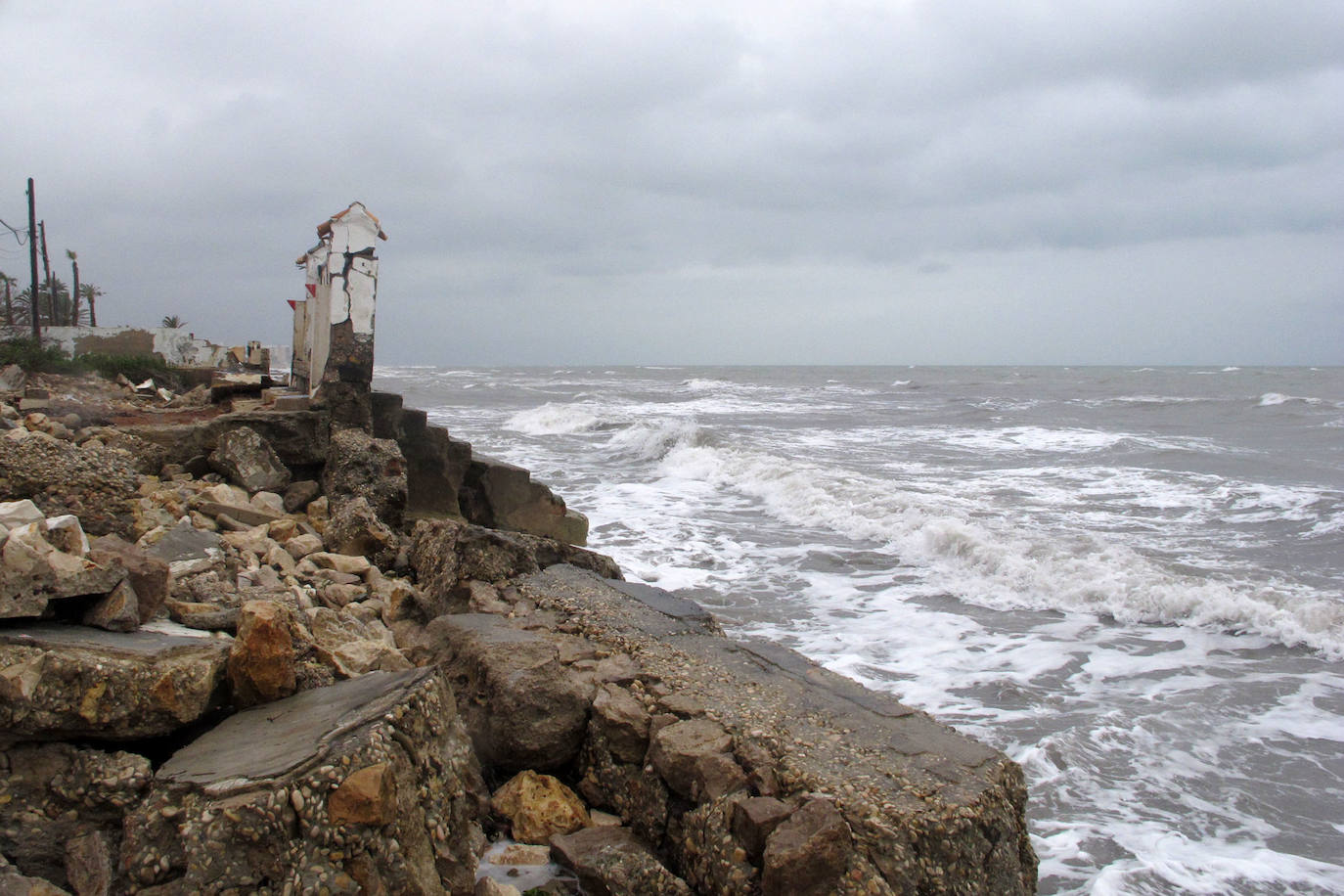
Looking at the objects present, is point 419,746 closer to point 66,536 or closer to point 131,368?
point 66,536

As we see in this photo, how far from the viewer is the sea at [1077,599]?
436 cm

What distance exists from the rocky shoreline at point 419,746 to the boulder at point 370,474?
238cm

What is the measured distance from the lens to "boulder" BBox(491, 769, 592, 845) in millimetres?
3094

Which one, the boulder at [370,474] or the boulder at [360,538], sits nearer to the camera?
the boulder at [360,538]

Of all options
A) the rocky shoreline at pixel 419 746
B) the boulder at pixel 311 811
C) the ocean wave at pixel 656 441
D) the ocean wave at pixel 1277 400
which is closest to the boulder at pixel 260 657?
the rocky shoreline at pixel 419 746

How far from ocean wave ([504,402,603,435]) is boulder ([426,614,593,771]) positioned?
1905cm

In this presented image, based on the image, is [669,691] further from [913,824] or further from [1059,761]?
[1059,761]

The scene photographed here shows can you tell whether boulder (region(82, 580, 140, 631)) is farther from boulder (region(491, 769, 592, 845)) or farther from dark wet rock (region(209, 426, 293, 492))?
dark wet rock (region(209, 426, 293, 492))

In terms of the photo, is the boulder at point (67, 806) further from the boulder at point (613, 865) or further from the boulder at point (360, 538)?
the boulder at point (360, 538)

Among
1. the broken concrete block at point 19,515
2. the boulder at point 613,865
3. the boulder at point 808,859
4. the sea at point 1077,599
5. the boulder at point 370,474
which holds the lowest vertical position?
the sea at point 1077,599

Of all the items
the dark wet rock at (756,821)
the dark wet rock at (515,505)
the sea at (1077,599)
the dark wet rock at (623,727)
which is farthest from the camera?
the dark wet rock at (515,505)

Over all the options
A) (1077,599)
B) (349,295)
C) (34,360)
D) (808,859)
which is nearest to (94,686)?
(808,859)

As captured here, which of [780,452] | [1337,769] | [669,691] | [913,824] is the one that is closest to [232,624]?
[669,691]

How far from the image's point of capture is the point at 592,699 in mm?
3430
